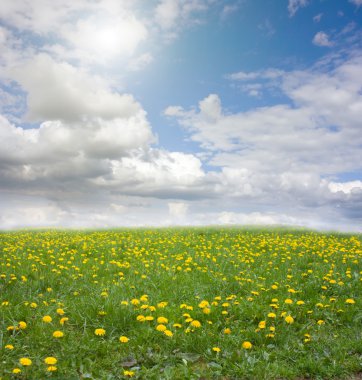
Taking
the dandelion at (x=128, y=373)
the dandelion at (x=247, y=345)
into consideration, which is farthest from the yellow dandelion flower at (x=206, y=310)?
the dandelion at (x=128, y=373)

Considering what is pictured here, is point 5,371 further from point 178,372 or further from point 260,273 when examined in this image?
point 260,273

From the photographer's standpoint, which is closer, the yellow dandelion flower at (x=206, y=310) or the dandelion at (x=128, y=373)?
the dandelion at (x=128, y=373)

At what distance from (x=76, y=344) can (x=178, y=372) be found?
1.41m

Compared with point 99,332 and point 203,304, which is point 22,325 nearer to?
point 99,332

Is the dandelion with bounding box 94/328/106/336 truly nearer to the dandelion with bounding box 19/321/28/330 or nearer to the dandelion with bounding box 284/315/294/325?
the dandelion with bounding box 19/321/28/330

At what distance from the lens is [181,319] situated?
5387 mm

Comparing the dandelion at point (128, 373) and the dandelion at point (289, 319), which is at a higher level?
the dandelion at point (289, 319)

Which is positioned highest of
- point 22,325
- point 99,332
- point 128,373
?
point 22,325

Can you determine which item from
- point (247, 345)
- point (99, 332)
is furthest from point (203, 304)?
point (99, 332)

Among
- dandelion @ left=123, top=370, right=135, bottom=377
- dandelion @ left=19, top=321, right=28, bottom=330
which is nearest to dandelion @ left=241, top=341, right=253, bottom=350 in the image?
dandelion @ left=123, top=370, right=135, bottom=377

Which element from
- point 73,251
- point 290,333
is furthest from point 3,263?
point 290,333

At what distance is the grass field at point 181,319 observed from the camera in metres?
4.26

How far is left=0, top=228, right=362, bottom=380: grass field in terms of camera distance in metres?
4.26

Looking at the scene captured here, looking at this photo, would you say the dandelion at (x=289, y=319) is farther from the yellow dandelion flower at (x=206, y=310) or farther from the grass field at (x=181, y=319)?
the yellow dandelion flower at (x=206, y=310)
